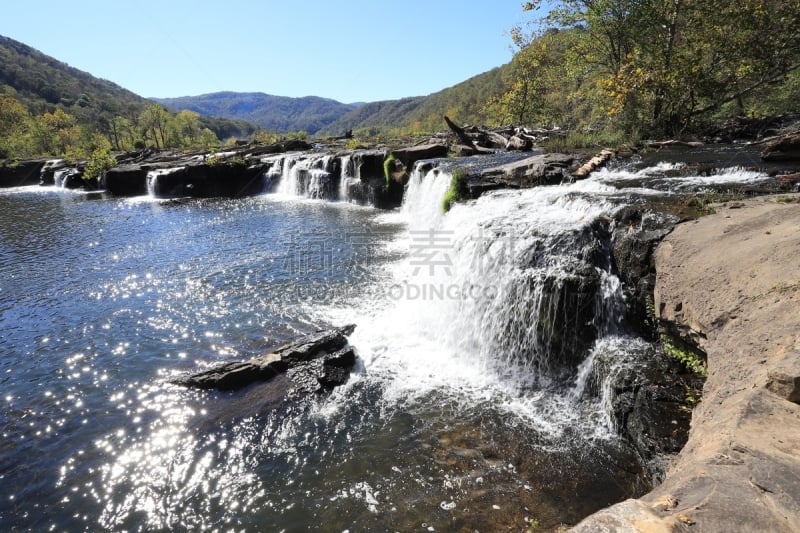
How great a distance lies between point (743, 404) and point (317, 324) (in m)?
7.93

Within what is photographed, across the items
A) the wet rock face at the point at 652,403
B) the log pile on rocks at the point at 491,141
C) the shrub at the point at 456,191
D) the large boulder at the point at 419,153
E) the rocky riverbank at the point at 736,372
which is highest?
the log pile on rocks at the point at 491,141

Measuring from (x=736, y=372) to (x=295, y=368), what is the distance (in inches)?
255

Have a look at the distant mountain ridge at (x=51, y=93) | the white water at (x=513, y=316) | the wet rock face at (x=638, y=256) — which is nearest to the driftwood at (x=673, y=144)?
the white water at (x=513, y=316)

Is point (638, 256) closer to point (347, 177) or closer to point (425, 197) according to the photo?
point (425, 197)

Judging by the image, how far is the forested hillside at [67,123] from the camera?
5784 cm

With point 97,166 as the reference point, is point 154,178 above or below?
below

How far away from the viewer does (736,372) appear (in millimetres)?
3682

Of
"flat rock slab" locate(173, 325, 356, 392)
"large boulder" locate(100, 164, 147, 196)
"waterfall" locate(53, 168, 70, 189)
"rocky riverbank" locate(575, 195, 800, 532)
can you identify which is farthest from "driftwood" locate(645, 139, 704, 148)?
"waterfall" locate(53, 168, 70, 189)

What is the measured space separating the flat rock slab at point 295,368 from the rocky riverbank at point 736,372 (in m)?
5.39

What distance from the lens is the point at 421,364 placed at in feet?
26.2

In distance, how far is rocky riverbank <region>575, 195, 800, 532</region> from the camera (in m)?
2.13

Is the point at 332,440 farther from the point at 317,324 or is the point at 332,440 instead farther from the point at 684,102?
the point at 684,102

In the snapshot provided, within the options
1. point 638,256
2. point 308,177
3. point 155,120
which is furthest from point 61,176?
point 638,256

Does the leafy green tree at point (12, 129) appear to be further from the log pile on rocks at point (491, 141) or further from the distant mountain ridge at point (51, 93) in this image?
the log pile on rocks at point (491, 141)
